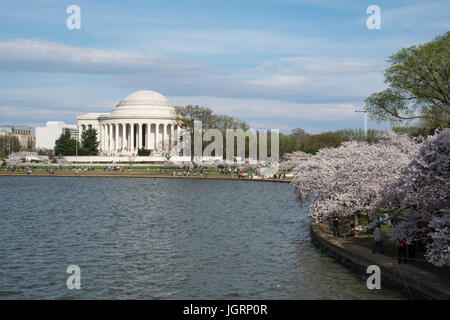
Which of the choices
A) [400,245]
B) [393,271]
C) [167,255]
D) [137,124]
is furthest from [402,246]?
[137,124]

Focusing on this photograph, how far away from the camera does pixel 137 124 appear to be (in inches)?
6186

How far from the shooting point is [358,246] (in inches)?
989

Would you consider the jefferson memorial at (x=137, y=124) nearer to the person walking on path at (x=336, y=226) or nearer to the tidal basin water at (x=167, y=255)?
the tidal basin water at (x=167, y=255)

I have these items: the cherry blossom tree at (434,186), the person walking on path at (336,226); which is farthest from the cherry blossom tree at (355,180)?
the cherry blossom tree at (434,186)

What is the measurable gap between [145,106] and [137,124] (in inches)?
256

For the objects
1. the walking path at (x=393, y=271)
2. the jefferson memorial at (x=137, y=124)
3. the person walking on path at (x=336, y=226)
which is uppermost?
the jefferson memorial at (x=137, y=124)

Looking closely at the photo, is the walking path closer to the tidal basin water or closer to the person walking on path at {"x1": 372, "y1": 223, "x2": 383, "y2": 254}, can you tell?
the person walking on path at {"x1": 372, "y1": 223, "x2": 383, "y2": 254}

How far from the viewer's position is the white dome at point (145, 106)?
15100cm

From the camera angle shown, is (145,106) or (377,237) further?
(145,106)

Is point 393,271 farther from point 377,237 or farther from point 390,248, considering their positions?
point 390,248

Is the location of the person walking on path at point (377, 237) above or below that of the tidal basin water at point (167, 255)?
above
